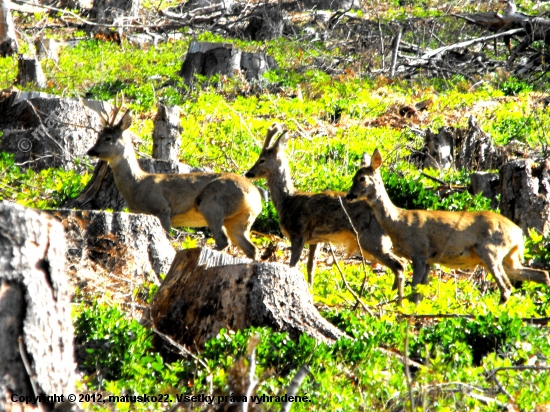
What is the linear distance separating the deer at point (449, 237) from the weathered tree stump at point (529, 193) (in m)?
1.02

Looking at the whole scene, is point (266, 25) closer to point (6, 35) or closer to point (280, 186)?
point (6, 35)

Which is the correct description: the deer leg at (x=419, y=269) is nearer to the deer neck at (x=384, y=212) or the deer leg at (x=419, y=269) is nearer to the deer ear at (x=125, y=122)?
the deer neck at (x=384, y=212)

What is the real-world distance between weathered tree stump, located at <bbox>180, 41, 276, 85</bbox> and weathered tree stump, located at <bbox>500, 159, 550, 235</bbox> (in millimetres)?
8916

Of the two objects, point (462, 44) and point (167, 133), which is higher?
point (462, 44)

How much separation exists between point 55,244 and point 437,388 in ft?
8.41

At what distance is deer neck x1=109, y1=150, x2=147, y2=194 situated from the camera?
10.5 m

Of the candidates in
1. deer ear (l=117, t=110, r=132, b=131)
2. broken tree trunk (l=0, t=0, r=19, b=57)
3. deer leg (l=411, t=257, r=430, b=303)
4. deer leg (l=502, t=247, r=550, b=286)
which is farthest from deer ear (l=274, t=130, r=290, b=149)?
broken tree trunk (l=0, t=0, r=19, b=57)

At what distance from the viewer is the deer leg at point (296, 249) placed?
916 centimetres

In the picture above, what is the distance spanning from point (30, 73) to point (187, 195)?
7734mm

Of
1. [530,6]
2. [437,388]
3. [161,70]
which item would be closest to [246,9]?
[161,70]

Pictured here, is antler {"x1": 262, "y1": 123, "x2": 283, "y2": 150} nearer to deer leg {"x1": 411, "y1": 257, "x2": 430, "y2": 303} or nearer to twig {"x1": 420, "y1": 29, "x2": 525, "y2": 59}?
deer leg {"x1": 411, "y1": 257, "x2": 430, "y2": 303}

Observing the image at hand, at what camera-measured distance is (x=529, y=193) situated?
9.64m

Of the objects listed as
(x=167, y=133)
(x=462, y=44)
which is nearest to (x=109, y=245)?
(x=167, y=133)

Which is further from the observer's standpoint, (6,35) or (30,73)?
(6,35)
